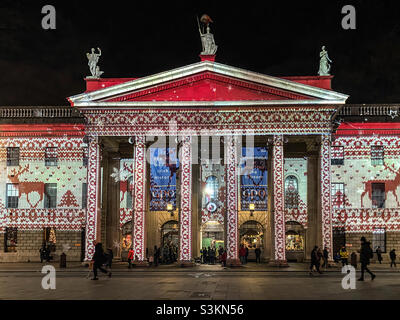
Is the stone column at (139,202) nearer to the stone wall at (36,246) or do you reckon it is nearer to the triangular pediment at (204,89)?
the triangular pediment at (204,89)

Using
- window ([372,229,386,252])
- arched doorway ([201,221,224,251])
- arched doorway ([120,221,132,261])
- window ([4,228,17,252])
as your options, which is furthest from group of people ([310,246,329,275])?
window ([4,228,17,252])

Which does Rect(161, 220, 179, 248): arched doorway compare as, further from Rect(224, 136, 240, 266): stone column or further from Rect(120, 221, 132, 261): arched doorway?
Rect(224, 136, 240, 266): stone column

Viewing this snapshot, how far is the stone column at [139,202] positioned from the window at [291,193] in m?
12.8

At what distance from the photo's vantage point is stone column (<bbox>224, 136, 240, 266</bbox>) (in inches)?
1495

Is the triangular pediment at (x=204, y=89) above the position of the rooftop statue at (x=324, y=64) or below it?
below

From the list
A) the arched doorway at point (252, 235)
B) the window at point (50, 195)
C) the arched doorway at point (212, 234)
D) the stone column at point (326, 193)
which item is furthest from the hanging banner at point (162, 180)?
the stone column at point (326, 193)

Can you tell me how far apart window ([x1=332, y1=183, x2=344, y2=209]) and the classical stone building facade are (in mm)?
81

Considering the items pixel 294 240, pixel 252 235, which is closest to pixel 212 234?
pixel 252 235

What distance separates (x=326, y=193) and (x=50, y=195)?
74.0 feet

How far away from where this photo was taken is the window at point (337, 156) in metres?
44.6

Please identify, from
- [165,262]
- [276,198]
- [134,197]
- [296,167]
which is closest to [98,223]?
[134,197]

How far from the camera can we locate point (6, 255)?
4459 centimetres

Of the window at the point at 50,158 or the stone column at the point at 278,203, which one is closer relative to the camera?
the stone column at the point at 278,203
